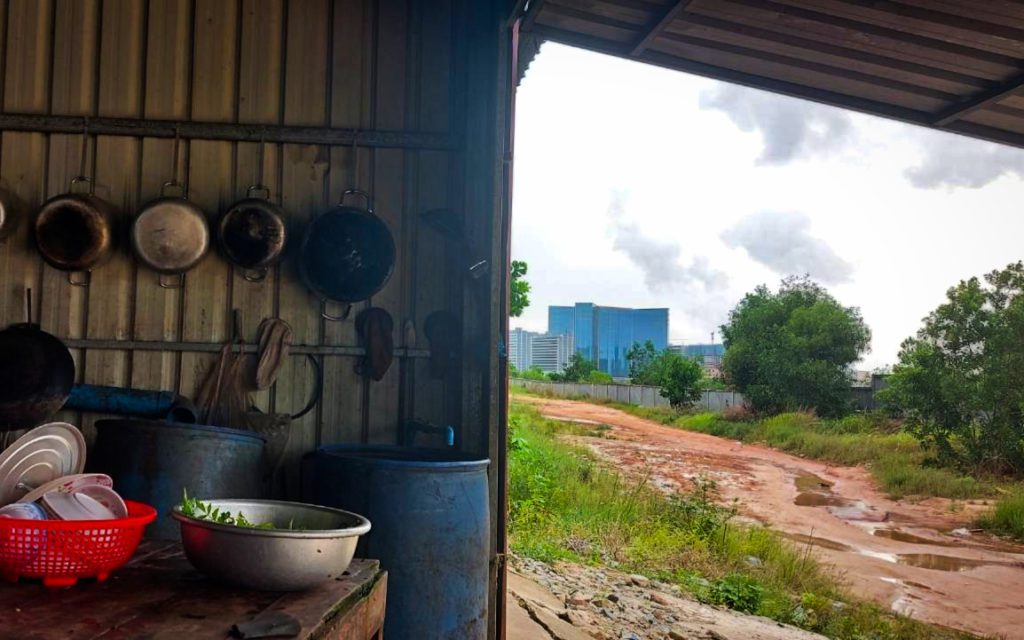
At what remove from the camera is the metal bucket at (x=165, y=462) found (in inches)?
117

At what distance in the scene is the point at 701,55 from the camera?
375 cm

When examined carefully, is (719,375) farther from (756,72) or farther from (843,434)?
(756,72)

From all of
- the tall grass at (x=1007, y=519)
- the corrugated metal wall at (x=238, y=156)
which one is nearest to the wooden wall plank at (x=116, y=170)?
the corrugated metal wall at (x=238, y=156)

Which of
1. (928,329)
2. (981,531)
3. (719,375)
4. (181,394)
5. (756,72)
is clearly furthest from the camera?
(719,375)

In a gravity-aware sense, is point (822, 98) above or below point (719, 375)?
above

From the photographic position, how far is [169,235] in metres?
3.54

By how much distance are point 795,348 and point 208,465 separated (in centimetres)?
2215

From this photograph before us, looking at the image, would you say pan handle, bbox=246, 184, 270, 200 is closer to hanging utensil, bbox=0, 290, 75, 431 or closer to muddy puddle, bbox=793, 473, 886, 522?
hanging utensil, bbox=0, 290, 75, 431

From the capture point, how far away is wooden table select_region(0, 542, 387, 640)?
1.35 m

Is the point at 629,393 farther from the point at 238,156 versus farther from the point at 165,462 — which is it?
the point at 165,462

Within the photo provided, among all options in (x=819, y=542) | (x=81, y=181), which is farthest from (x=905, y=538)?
(x=81, y=181)

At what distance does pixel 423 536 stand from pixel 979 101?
10.3 feet

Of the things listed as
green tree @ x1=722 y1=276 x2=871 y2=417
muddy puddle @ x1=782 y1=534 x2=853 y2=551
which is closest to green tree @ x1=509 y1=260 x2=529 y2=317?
muddy puddle @ x1=782 y1=534 x2=853 y2=551

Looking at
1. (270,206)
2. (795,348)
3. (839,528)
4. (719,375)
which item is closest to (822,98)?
(270,206)
